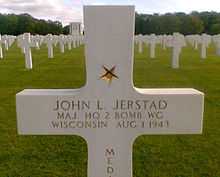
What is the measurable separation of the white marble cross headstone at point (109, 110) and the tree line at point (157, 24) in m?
46.2

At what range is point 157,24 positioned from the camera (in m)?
52.4

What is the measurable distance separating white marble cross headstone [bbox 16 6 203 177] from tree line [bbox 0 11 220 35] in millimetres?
46167

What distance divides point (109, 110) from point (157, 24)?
170 ft

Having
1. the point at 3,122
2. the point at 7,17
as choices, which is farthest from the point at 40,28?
the point at 3,122

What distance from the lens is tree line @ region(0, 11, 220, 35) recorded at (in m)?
51.4

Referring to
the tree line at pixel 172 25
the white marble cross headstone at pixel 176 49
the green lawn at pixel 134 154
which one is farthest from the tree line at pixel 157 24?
the green lawn at pixel 134 154

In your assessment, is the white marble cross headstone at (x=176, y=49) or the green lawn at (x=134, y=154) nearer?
the green lawn at (x=134, y=154)

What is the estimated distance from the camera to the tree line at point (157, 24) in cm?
5138

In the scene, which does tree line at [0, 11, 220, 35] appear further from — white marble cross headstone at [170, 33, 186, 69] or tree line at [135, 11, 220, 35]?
white marble cross headstone at [170, 33, 186, 69]

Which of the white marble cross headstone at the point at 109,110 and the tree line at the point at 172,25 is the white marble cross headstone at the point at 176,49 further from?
the tree line at the point at 172,25

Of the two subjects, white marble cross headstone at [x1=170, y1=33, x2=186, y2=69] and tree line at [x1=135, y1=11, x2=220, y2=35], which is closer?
white marble cross headstone at [x1=170, y1=33, x2=186, y2=69]

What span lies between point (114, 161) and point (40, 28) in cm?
5835

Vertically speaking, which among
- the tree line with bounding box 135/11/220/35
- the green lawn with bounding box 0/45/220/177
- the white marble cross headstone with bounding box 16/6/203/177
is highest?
the tree line with bounding box 135/11/220/35

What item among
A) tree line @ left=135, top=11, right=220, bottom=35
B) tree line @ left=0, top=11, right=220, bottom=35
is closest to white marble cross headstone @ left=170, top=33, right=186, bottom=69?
tree line @ left=0, top=11, right=220, bottom=35
